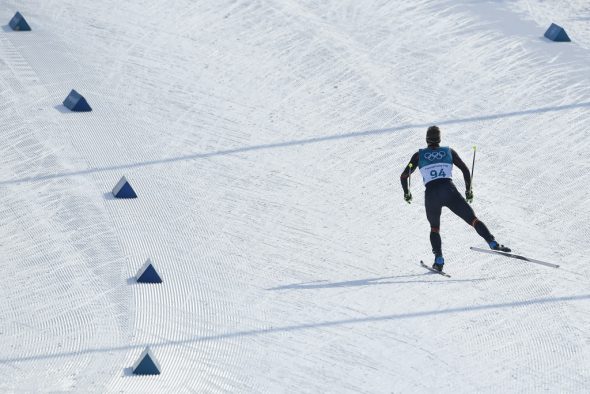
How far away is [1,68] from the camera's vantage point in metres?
14.1

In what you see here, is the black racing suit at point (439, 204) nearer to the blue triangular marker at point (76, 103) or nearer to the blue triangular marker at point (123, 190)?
the blue triangular marker at point (123, 190)

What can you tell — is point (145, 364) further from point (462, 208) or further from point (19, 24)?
point (19, 24)

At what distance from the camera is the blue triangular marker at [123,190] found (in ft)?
37.4

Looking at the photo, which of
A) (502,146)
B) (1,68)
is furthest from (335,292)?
(1,68)

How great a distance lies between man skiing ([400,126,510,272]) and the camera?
10312mm

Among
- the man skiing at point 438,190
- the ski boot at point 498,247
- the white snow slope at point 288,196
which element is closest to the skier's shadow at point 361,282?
the white snow slope at point 288,196

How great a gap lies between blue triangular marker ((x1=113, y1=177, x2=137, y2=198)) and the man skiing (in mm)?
2641

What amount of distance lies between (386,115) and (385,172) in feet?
4.18

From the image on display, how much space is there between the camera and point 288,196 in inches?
461

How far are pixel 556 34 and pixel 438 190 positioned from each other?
5.50 meters

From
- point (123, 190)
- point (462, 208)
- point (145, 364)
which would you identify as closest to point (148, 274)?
point (145, 364)

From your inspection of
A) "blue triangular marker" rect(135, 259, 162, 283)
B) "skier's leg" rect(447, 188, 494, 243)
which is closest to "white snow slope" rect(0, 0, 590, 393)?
"blue triangular marker" rect(135, 259, 162, 283)

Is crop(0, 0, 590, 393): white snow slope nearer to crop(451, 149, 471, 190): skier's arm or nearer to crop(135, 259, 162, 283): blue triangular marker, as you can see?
crop(135, 259, 162, 283): blue triangular marker

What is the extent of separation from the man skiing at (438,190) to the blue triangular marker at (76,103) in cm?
430
